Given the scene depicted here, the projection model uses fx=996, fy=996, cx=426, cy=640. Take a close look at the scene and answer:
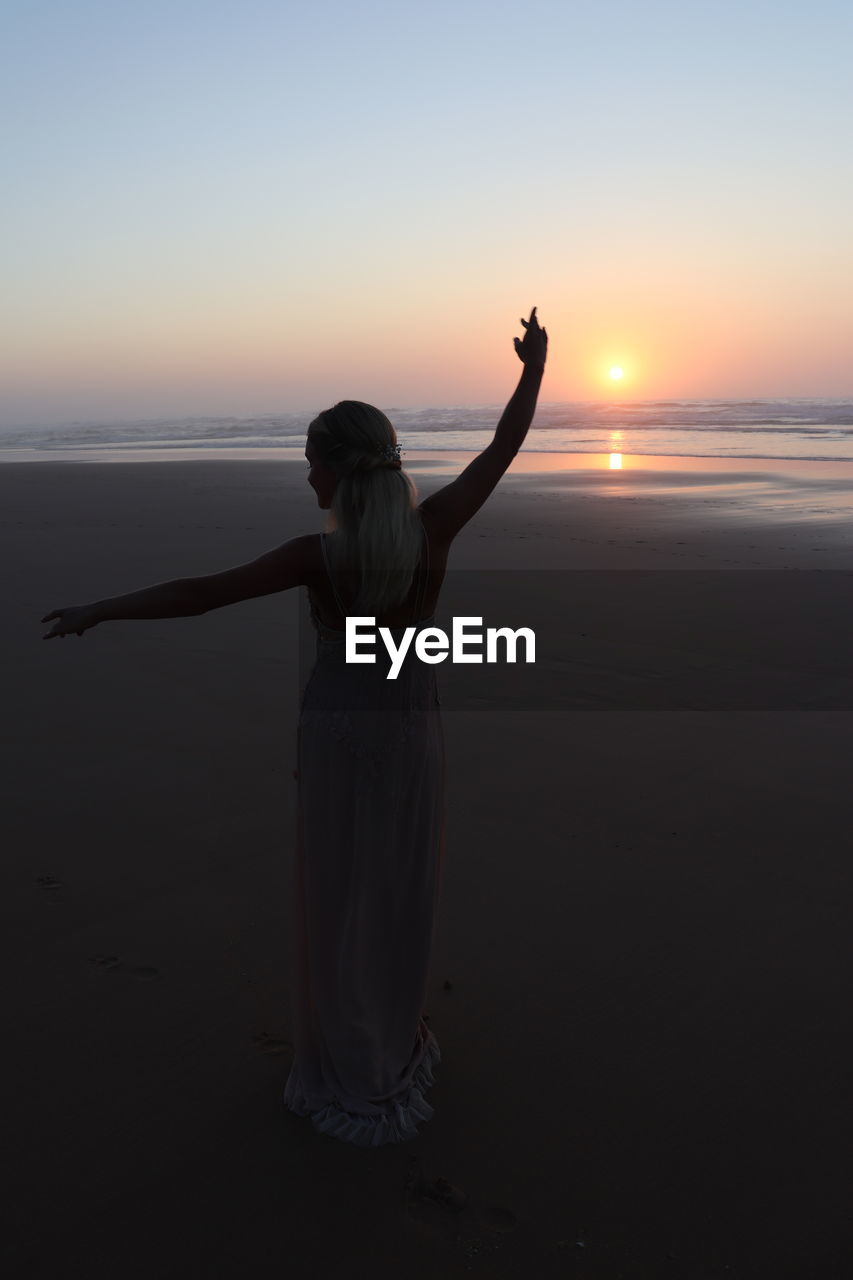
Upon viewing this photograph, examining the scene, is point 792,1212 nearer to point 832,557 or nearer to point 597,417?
point 832,557

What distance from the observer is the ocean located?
29734 mm

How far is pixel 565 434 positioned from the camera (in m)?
39.0

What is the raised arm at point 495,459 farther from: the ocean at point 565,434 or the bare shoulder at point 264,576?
the ocean at point 565,434

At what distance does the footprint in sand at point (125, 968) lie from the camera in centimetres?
346

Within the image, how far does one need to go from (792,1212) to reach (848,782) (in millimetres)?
2858

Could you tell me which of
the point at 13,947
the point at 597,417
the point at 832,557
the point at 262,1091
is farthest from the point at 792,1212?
the point at 597,417

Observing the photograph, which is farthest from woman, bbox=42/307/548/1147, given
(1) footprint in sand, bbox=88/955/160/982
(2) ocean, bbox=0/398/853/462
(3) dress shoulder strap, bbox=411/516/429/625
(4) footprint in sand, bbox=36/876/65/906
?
(2) ocean, bbox=0/398/853/462

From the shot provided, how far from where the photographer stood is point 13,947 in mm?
3590

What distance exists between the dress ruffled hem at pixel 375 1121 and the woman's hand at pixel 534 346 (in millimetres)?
2146

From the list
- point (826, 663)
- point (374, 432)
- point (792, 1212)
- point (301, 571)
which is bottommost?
point (792, 1212)

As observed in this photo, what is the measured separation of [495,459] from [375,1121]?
6.11 ft

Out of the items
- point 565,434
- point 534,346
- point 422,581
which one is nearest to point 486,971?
point 422,581

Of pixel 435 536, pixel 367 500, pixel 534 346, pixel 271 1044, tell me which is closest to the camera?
pixel 367 500

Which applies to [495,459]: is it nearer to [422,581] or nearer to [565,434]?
[422,581]
